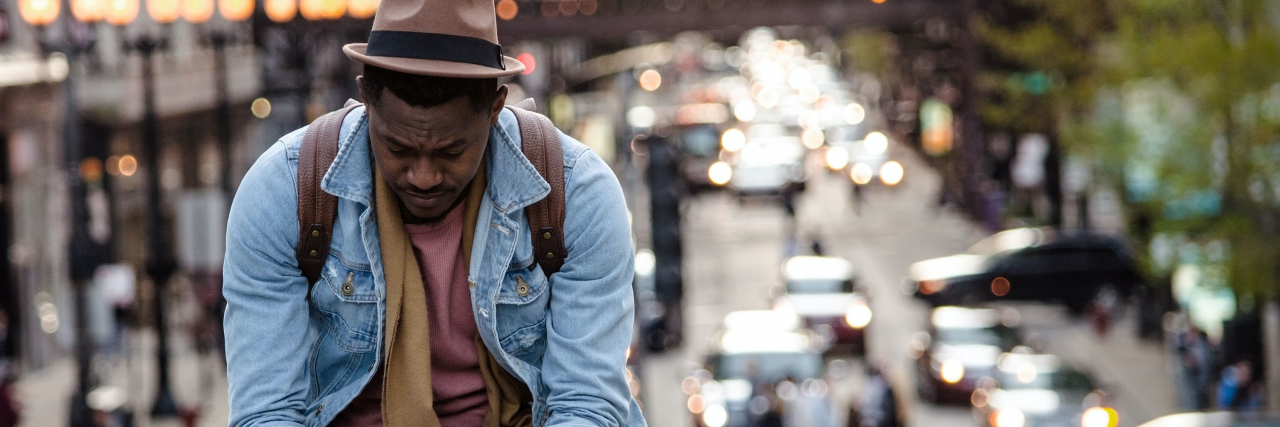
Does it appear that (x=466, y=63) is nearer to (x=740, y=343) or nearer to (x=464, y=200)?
(x=464, y=200)

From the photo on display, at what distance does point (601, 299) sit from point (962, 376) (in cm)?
1995

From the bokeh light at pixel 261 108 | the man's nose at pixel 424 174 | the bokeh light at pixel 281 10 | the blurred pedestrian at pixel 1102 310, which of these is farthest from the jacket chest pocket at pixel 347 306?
the blurred pedestrian at pixel 1102 310

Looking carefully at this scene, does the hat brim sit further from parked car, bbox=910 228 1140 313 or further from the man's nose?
parked car, bbox=910 228 1140 313

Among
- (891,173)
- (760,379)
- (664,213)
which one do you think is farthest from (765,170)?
(664,213)

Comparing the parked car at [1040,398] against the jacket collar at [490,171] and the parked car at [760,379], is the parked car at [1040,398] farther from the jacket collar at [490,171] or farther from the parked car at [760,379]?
the jacket collar at [490,171]

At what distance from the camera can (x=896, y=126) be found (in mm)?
69188

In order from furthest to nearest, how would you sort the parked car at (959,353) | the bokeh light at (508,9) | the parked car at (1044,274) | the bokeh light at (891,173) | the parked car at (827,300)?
the bokeh light at (891,173) < the bokeh light at (508,9) < the parked car at (1044,274) < the parked car at (827,300) < the parked car at (959,353)

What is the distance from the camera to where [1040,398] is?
728 inches

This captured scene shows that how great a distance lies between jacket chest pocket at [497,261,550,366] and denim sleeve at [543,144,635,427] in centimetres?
3

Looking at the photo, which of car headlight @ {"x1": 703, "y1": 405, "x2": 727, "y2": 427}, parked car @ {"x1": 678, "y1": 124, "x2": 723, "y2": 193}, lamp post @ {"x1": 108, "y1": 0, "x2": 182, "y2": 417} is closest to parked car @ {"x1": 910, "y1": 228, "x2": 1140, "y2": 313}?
car headlight @ {"x1": 703, "y1": 405, "x2": 727, "y2": 427}

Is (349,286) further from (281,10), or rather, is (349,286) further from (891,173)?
(891,173)

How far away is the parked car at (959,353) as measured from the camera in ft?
73.1

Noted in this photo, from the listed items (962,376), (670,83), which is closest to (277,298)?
(962,376)

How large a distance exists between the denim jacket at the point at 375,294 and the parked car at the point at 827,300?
23.7 meters
